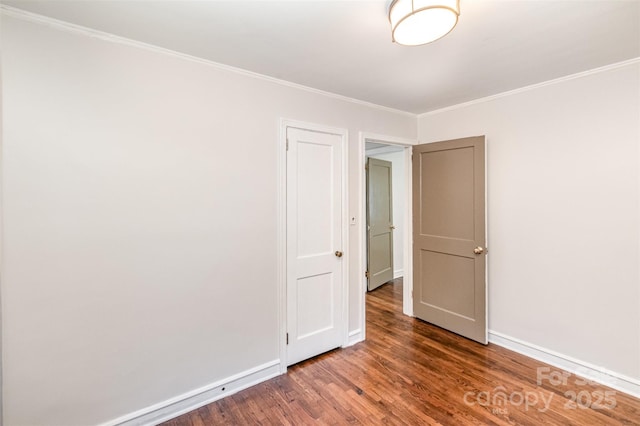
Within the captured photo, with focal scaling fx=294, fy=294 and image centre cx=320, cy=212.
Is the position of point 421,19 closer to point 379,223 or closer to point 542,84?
point 542,84

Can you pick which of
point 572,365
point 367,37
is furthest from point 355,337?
point 367,37

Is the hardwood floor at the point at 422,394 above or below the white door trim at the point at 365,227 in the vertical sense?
below

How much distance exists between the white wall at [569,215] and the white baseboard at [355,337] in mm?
1375

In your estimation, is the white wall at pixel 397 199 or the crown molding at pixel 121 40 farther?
the white wall at pixel 397 199

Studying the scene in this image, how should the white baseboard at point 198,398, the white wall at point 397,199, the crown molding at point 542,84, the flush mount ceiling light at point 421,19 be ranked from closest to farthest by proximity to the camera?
the flush mount ceiling light at point 421,19, the white baseboard at point 198,398, the crown molding at point 542,84, the white wall at point 397,199

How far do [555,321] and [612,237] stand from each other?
2.78ft

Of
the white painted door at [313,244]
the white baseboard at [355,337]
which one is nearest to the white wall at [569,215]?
the white baseboard at [355,337]

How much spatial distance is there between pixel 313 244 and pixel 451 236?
61.1 inches

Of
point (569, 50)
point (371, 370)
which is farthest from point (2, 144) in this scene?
point (569, 50)

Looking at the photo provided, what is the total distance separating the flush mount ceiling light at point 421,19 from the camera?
4.30 feet

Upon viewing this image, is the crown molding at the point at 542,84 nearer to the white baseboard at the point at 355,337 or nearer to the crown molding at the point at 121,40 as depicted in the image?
the crown molding at the point at 121,40

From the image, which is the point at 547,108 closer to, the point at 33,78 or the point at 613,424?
the point at 613,424

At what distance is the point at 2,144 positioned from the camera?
4.98 ft

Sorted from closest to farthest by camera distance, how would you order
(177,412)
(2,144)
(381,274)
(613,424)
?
(2,144)
(613,424)
(177,412)
(381,274)
